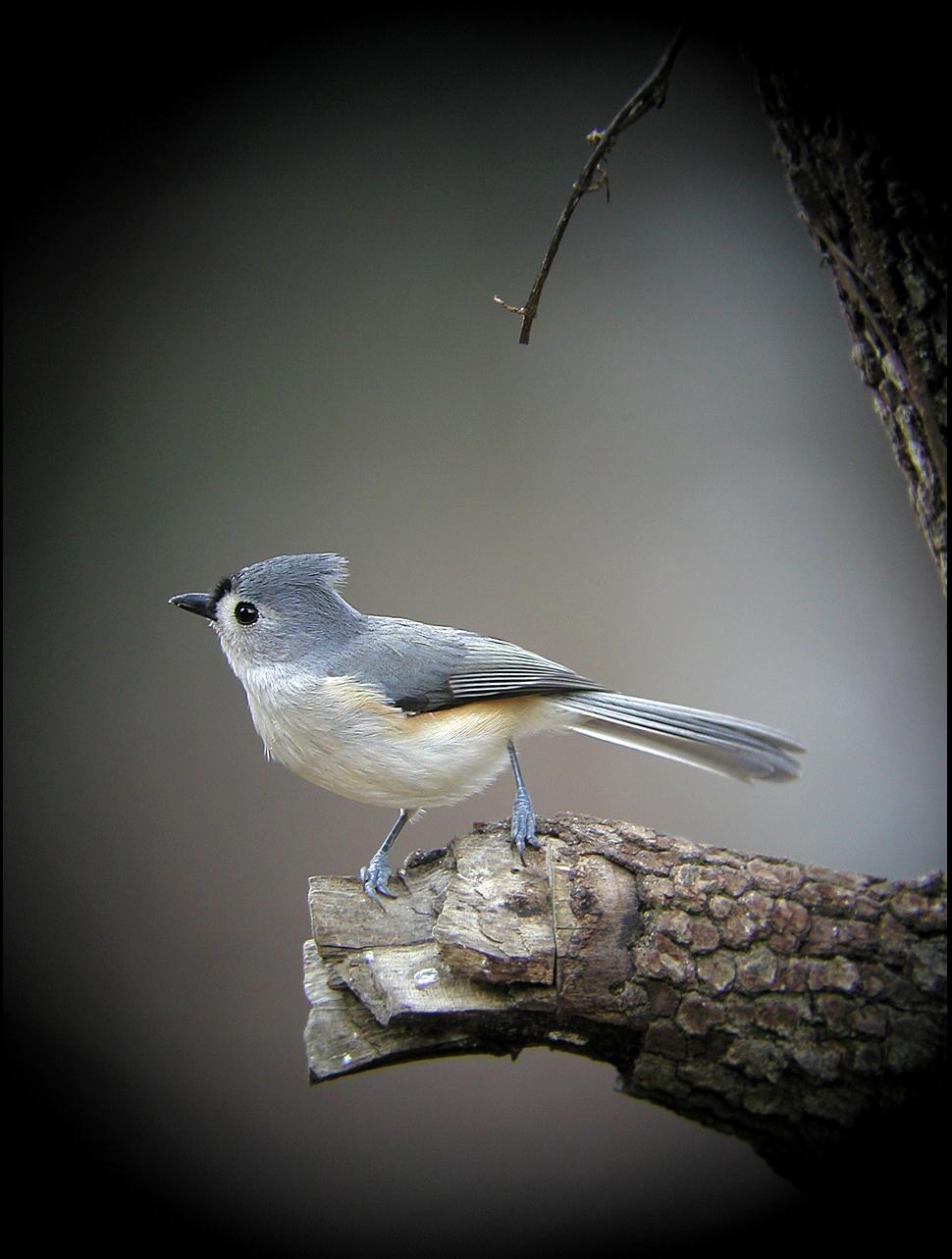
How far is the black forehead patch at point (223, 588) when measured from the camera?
1.64 m

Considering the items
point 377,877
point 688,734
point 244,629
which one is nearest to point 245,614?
point 244,629

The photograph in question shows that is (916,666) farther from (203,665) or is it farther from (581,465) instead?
(203,665)

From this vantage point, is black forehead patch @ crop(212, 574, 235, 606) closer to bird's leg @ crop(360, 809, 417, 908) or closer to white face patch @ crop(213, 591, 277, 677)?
white face patch @ crop(213, 591, 277, 677)

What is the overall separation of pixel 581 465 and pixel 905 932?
7.28ft

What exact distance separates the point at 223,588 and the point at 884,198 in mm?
1203

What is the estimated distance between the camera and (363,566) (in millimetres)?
2598

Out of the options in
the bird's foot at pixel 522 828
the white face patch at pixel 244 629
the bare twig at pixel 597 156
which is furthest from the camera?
the white face patch at pixel 244 629

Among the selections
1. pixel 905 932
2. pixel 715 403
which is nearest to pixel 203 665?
pixel 715 403

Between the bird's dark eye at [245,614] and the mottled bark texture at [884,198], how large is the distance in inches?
43.7

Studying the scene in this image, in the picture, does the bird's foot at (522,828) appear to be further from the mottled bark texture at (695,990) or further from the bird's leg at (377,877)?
the bird's leg at (377,877)

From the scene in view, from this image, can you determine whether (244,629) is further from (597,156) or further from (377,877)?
(597,156)

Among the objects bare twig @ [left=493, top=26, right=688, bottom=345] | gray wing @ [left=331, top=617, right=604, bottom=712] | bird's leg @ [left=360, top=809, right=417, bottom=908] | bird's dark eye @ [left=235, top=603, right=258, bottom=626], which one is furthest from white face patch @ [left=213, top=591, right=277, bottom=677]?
bare twig @ [left=493, top=26, right=688, bottom=345]

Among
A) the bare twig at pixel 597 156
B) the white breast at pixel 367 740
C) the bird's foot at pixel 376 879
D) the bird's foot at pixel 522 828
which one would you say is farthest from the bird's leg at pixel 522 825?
the bare twig at pixel 597 156

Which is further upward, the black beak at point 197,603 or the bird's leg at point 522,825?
the black beak at point 197,603
